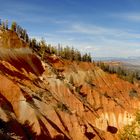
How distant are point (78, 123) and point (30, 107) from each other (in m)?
14.5

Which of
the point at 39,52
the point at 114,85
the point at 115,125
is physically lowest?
the point at 115,125

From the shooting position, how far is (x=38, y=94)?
70.2 meters

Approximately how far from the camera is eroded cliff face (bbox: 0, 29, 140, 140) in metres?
56.8

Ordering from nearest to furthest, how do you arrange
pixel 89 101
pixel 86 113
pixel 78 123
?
pixel 78 123, pixel 86 113, pixel 89 101

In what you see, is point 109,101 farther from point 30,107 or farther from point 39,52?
point 30,107

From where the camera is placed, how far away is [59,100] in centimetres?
7750

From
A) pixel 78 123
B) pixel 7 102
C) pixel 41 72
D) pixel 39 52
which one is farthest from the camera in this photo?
pixel 39 52

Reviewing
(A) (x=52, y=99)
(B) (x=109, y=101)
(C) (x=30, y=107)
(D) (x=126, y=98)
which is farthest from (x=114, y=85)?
(C) (x=30, y=107)

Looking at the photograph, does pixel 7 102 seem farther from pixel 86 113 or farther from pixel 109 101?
pixel 109 101

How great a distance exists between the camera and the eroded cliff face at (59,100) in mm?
56781

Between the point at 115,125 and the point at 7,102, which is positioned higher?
the point at 7,102

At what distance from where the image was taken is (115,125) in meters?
88.4

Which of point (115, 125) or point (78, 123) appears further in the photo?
point (115, 125)

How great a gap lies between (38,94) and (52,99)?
14.5 feet
